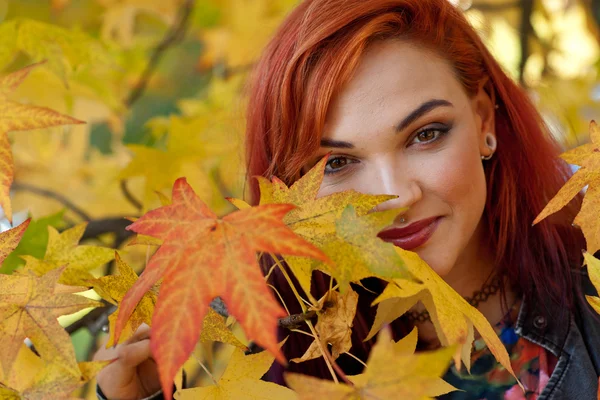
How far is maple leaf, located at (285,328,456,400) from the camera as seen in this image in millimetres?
476

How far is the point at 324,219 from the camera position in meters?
0.65

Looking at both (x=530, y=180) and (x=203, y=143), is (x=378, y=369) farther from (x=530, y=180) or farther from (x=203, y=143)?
(x=203, y=143)

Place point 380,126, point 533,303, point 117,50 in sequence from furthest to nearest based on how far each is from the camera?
point 117,50
point 533,303
point 380,126

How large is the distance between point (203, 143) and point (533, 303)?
2.36 feet

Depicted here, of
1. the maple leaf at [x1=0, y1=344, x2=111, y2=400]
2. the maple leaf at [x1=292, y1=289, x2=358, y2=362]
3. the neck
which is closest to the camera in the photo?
the maple leaf at [x1=0, y1=344, x2=111, y2=400]

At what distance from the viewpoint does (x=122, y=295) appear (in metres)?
0.68

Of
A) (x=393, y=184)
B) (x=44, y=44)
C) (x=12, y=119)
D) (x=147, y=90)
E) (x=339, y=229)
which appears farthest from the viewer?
(x=147, y=90)

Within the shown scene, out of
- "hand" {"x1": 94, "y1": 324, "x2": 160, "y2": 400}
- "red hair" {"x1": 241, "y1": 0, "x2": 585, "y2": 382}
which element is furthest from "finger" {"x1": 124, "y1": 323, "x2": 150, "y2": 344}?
"red hair" {"x1": 241, "y1": 0, "x2": 585, "y2": 382}

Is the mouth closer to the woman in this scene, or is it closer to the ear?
the woman

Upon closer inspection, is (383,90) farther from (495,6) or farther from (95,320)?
(495,6)

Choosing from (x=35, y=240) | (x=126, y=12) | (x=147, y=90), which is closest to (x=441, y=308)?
(x=35, y=240)

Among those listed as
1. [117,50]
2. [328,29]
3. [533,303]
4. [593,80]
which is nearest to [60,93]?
[117,50]

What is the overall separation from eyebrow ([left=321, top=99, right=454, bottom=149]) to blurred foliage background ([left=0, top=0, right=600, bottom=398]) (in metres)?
0.36

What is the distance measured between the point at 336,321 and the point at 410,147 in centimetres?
34
